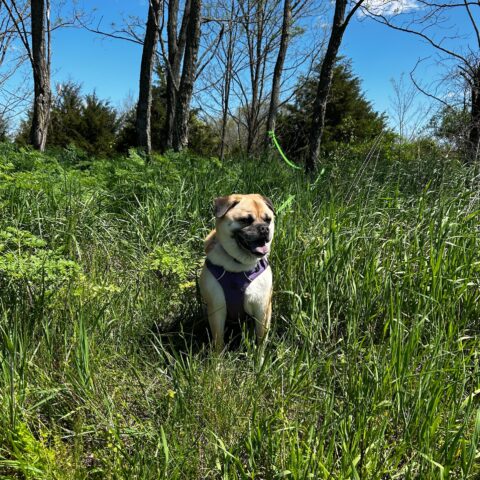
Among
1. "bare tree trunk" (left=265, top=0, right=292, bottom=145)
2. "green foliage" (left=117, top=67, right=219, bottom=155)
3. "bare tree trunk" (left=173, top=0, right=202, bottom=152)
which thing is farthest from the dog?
"green foliage" (left=117, top=67, right=219, bottom=155)

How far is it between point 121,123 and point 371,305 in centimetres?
2425

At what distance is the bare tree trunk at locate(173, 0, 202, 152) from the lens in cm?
762

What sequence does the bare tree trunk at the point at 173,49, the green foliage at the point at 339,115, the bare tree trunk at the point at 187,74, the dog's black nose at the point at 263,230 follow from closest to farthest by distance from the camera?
the dog's black nose at the point at 263,230 → the bare tree trunk at the point at 187,74 → the bare tree trunk at the point at 173,49 → the green foliage at the point at 339,115

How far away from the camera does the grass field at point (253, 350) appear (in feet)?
6.09

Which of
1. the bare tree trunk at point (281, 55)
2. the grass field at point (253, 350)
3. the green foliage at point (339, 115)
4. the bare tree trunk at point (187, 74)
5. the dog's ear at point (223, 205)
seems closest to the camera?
the grass field at point (253, 350)

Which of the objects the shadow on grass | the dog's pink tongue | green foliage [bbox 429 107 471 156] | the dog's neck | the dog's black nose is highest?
green foliage [bbox 429 107 471 156]

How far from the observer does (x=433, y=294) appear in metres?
2.69

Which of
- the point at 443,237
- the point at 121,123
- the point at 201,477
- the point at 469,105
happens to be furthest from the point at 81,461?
the point at 121,123

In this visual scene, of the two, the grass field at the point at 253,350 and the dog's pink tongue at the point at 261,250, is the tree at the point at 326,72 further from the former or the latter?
the dog's pink tongue at the point at 261,250

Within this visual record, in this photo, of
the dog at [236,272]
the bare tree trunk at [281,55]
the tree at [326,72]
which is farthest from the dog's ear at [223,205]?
the bare tree trunk at [281,55]

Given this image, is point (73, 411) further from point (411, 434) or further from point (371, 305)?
point (371, 305)

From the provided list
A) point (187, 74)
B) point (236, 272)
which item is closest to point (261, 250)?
point (236, 272)

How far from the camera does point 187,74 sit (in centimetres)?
790

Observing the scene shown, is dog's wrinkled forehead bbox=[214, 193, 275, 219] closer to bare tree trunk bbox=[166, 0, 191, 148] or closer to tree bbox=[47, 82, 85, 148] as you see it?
→ bare tree trunk bbox=[166, 0, 191, 148]
